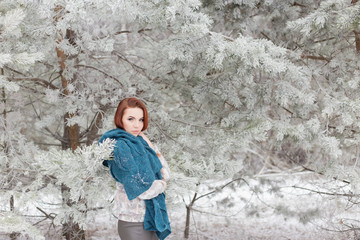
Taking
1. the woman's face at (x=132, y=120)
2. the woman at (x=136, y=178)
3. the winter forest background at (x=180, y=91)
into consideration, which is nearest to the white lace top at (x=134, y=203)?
the woman at (x=136, y=178)

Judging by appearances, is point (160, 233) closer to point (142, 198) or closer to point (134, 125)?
point (142, 198)

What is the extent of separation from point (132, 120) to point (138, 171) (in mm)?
394

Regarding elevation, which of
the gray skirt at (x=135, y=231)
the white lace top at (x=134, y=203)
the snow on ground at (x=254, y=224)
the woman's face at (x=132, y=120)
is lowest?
the snow on ground at (x=254, y=224)

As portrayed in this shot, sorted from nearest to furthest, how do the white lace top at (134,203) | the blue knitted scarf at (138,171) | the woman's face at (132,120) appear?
the blue knitted scarf at (138,171) < the white lace top at (134,203) < the woman's face at (132,120)

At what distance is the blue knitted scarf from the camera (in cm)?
231

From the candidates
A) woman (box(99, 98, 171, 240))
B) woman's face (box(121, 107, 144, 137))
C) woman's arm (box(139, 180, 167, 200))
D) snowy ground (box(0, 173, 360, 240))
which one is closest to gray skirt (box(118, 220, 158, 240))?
woman (box(99, 98, 171, 240))

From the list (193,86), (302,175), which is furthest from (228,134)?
(302,175)

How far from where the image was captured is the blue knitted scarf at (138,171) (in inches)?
91.0

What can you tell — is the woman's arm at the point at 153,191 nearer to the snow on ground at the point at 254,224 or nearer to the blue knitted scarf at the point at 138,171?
the blue knitted scarf at the point at 138,171

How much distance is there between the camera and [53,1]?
2.79 meters

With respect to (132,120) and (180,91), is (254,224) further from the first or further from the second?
(132,120)

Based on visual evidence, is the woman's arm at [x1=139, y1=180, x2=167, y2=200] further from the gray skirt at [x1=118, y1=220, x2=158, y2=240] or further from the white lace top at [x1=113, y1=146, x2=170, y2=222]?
the gray skirt at [x1=118, y1=220, x2=158, y2=240]

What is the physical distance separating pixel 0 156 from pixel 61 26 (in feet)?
4.95

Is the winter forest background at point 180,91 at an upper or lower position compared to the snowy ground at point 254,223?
upper
